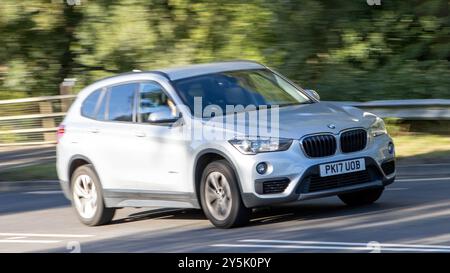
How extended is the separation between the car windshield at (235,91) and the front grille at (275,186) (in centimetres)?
111

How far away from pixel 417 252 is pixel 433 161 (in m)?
5.92

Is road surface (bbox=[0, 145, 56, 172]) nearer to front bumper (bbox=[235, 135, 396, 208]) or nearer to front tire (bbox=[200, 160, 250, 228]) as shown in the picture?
front tire (bbox=[200, 160, 250, 228])

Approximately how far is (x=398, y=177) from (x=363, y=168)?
12.5ft

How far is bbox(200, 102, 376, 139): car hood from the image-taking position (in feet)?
31.1

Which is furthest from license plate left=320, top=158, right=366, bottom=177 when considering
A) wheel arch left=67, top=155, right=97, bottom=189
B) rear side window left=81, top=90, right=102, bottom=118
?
rear side window left=81, top=90, right=102, bottom=118

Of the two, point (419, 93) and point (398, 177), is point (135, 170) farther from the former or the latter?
point (419, 93)

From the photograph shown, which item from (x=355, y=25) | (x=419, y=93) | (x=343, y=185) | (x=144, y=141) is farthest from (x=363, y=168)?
(x=355, y=25)

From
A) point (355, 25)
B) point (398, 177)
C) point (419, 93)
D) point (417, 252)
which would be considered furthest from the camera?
point (355, 25)

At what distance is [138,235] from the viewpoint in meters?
10.4

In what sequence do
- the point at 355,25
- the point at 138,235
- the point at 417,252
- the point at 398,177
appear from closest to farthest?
the point at 417,252, the point at 138,235, the point at 398,177, the point at 355,25

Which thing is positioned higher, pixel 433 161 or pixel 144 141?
pixel 144 141

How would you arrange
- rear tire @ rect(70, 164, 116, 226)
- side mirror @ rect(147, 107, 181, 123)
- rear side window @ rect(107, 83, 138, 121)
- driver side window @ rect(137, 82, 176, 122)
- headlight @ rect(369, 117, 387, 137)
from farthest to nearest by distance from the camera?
rear tire @ rect(70, 164, 116, 226)
rear side window @ rect(107, 83, 138, 121)
driver side window @ rect(137, 82, 176, 122)
side mirror @ rect(147, 107, 181, 123)
headlight @ rect(369, 117, 387, 137)

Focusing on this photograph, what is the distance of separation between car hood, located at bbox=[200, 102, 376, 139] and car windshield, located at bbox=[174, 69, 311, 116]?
29cm

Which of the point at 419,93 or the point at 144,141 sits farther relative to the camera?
the point at 419,93
